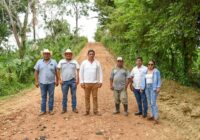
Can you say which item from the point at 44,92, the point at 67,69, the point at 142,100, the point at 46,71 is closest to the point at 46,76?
the point at 46,71

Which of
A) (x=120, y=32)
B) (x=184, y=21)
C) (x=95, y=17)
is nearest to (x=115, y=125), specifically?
(x=184, y=21)

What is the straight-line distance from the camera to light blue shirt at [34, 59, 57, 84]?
11.3 meters

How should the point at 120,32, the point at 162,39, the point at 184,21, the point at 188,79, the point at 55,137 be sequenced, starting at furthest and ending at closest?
the point at 120,32, the point at 188,79, the point at 162,39, the point at 184,21, the point at 55,137

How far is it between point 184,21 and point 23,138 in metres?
7.95

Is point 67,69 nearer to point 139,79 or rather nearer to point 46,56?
point 46,56

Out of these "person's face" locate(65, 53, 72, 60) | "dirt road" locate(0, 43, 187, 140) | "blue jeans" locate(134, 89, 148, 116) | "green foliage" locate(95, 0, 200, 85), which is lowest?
"dirt road" locate(0, 43, 187, 140)

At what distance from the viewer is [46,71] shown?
11.3 meters

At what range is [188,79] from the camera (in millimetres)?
19062

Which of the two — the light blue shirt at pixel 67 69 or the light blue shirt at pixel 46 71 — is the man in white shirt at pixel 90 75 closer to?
the light blue shirt at pixel 67 69

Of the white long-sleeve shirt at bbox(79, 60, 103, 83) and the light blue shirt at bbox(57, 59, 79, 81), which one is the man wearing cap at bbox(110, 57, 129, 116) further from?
the light blue shirt at bbox(57, 59, 79, 81)

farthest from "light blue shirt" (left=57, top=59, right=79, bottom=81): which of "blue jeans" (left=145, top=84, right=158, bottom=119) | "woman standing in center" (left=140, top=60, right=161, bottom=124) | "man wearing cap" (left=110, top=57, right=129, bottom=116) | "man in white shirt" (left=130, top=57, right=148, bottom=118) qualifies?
"blue jeans" (left=145, top=84, right=158, bottom=119)

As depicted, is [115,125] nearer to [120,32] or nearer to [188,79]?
[188,79]

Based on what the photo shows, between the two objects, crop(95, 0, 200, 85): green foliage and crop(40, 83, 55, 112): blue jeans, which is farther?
crop(95, 0, 200, 85): green foliage

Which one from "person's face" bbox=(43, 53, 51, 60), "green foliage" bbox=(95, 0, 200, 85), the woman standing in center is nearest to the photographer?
the woman standing in center
